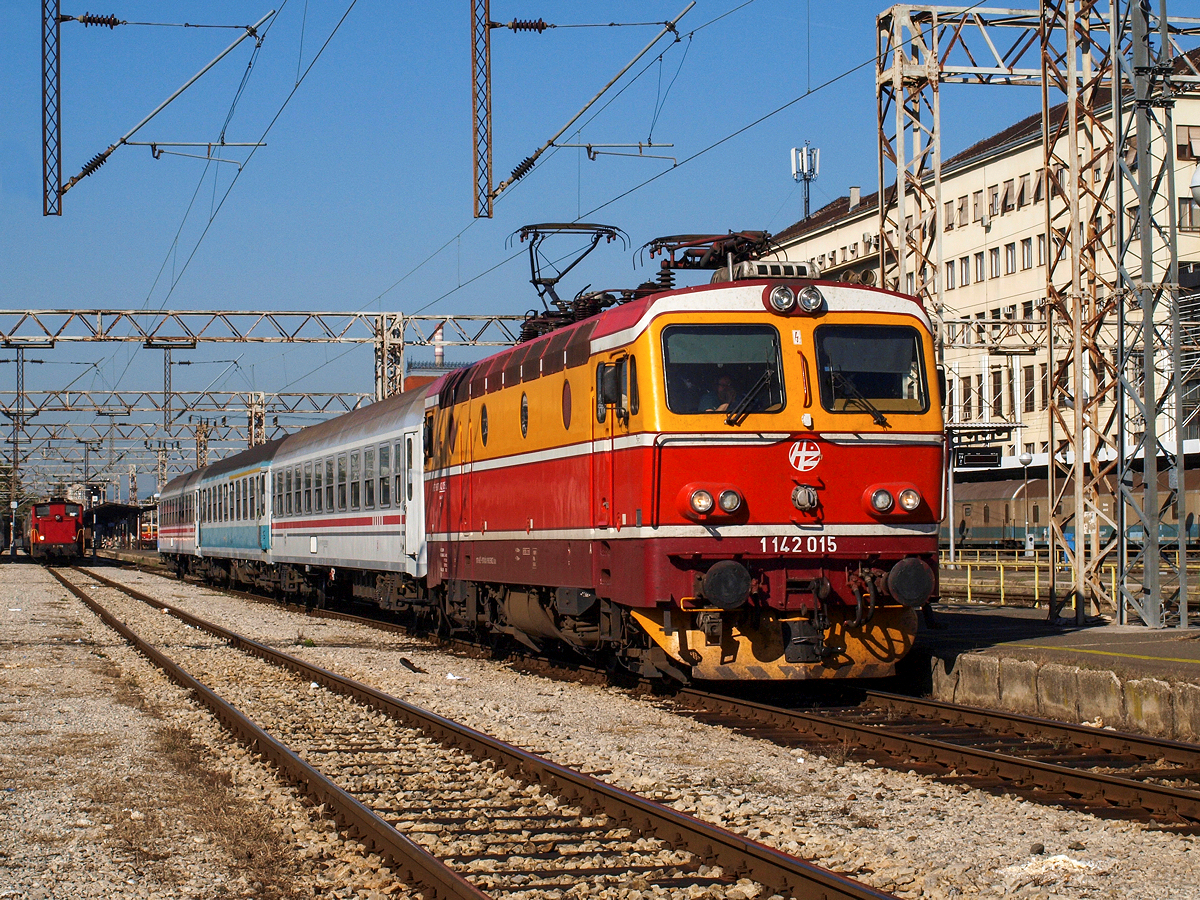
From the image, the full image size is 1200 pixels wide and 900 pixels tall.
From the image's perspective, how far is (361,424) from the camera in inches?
930

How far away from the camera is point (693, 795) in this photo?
849 cm

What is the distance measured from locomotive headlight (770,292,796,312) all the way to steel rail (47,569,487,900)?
17.5 feet

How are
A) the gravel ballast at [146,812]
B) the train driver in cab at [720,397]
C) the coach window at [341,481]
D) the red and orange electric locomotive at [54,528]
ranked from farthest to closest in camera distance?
the red and orange electric locomotive at [54,528]
the coach window at [341,481]
the train driver in cab at [720,397]
the gravel ballast at [146,812]

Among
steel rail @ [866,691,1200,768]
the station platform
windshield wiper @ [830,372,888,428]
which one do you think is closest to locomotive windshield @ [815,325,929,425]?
windshield wiper @ [830,372,888,428]

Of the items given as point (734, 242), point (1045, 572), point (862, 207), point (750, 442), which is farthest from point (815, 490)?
point (862, 207)

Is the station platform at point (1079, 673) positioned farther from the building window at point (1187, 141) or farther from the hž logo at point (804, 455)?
the building window at point (1187, 141)

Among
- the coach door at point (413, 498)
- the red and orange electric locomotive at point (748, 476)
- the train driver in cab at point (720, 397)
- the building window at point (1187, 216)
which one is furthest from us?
the building window at point (1187, 216)

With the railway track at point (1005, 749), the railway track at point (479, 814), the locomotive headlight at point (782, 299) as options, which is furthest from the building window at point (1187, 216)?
the railway track at point (479, 814)

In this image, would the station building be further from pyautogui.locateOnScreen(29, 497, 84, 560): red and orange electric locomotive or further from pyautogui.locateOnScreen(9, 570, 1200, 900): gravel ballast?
pyautogui.locateOnScreen(9, 570, 1200, 900): gravel ballast

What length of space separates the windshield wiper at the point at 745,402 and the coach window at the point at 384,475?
1034 cm

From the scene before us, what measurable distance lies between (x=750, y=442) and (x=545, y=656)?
5.60 metres

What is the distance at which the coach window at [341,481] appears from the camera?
2449 cm

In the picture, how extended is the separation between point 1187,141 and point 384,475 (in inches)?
1807

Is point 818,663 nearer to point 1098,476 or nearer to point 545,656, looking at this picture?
point 545,656
